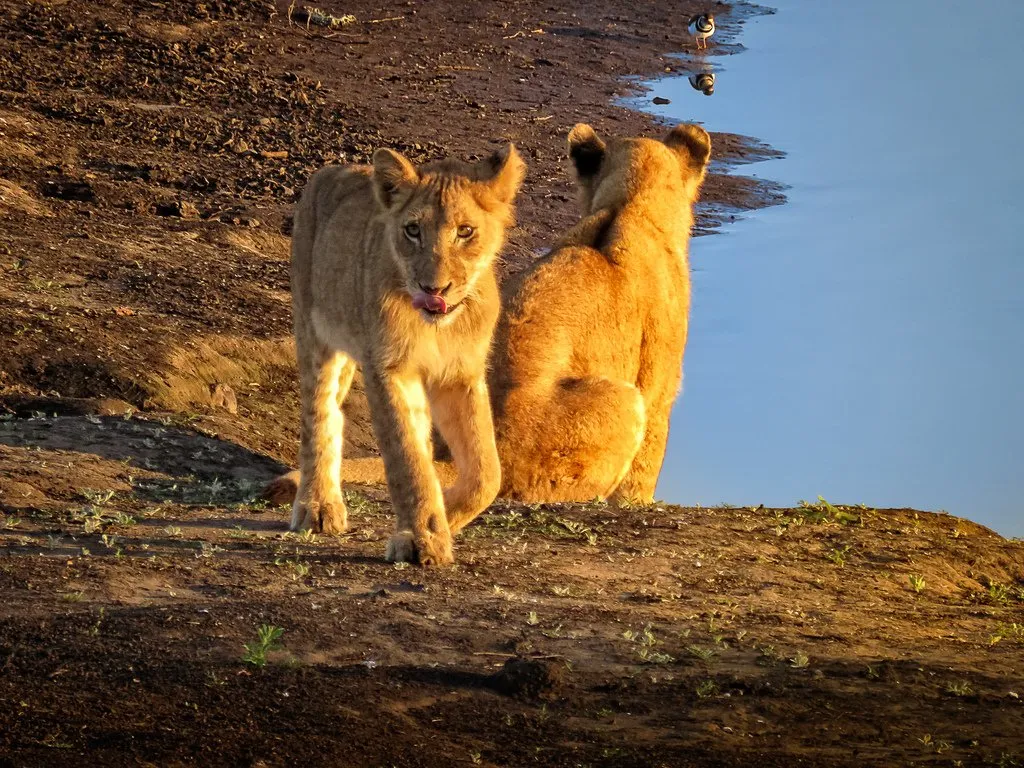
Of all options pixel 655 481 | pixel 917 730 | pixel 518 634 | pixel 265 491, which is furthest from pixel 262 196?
pixel 917 730

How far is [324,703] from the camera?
4867 mm

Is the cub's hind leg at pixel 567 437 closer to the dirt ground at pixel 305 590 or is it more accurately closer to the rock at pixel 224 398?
the dirt ground at pixel 305 590

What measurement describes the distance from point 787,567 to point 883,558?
0.70 m

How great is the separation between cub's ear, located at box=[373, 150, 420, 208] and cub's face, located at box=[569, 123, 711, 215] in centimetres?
368

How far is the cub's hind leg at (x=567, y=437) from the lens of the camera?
8.92 metres

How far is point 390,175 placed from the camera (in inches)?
260

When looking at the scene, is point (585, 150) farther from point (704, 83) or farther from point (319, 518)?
point (704, 83)

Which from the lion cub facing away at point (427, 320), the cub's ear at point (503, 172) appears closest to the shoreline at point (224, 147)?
the lion cub facing away at point (427, 320)

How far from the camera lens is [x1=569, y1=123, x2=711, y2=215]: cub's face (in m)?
10.3

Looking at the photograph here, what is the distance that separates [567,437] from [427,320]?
2.59 m

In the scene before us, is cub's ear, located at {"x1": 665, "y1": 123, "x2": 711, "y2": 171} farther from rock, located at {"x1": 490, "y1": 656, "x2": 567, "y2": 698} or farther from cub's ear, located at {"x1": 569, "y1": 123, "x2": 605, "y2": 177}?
rock, located at {"x1": 490, "y1": 656, "x2": 567, "y2": 698}

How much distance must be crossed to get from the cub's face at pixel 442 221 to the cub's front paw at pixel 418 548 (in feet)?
2.82

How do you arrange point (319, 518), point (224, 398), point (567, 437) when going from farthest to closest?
point (224, 398) < point (567, 437) < point (319, 518)

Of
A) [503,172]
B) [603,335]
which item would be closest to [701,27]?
[603,335]
